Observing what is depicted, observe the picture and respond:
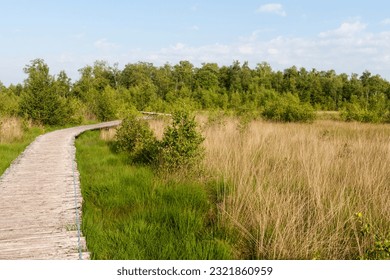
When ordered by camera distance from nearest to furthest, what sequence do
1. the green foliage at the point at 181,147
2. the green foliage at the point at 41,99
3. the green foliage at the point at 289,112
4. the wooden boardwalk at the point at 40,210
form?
the wooden boardwalk at the point at 40,210
the green foliage at the point at 181,147
the green foliage at the point at 41,99
the green foliage at the point at 289,112

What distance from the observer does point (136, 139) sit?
346 inches

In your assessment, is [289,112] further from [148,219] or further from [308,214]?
[148,219]

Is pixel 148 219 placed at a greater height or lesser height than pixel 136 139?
lesser

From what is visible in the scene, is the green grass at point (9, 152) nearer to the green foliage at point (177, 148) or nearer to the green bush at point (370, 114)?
the green foliage at point (177, 148)

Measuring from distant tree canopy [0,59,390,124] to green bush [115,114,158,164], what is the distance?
3.50ft

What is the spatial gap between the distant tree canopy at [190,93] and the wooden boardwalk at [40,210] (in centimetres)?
306

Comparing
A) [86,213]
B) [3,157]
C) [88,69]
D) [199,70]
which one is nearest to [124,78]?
[88,69]

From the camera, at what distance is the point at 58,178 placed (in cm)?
533

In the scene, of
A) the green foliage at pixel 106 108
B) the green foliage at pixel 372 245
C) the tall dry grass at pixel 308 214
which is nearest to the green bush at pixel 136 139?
the tall dry grass at pixel 308 214

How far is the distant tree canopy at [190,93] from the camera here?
15.8 metres

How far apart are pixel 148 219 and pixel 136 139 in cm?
527

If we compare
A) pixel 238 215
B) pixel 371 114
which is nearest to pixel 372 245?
pixel 238 215

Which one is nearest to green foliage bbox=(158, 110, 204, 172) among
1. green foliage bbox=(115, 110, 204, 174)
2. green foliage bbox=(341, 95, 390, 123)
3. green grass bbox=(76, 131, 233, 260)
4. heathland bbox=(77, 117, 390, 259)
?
green foliage bbox=(115, 110, 204, 174)

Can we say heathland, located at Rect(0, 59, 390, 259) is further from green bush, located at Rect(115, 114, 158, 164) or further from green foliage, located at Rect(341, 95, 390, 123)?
green foliage, located at Rect(341, 95, 390, 123)
